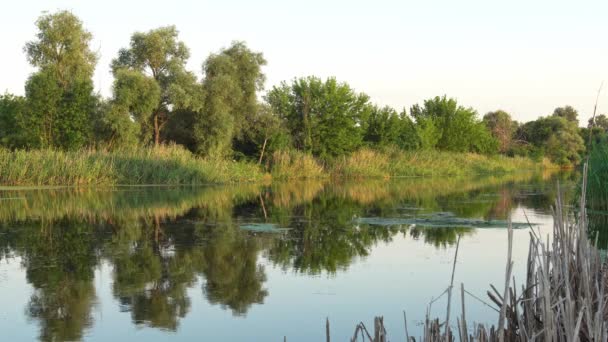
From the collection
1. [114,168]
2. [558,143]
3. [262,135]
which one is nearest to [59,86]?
[114,168]

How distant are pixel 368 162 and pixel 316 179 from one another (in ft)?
16.2

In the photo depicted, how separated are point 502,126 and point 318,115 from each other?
40.1m

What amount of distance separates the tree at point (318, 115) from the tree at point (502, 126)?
32162 mm

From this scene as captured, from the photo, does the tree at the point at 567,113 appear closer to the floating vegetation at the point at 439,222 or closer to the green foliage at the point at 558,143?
the green foliage at the point at 558,143

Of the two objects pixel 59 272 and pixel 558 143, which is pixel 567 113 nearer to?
pixel 558 143

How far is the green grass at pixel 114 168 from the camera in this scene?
90.9ft

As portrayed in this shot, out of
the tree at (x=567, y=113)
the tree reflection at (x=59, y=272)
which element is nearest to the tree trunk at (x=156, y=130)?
the tree reflection at (x=59, y=272)

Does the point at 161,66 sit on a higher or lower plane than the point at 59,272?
higher

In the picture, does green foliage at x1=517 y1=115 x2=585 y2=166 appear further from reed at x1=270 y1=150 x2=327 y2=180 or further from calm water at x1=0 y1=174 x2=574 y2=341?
calm water at x1=0 y1=174 x2=574 y2=341

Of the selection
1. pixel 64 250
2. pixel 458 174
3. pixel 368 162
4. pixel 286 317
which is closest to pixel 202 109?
pixel 368 162

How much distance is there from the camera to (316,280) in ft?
29.2

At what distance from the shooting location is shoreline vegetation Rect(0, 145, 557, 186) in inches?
1103

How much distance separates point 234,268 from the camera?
967 centimetres

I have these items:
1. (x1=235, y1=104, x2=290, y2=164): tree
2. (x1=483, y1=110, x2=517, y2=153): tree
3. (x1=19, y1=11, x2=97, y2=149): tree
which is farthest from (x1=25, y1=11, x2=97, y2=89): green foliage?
(x1=483, y1=110, x2=517, y2=153): tree
